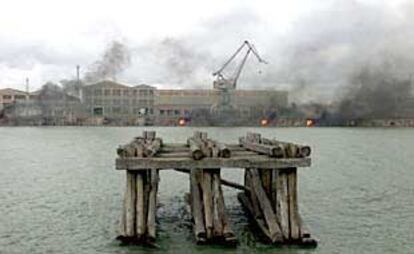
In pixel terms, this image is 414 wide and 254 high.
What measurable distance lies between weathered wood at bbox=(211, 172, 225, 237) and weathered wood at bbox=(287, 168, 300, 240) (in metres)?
1.85

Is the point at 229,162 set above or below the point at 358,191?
above

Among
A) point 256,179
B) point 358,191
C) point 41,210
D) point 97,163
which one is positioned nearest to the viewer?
point 256,179

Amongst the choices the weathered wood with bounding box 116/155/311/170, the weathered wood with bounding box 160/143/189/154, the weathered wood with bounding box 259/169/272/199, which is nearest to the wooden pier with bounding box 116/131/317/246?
the weathered wood with bounding box 116/155/311/170

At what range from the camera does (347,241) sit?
18.4 m

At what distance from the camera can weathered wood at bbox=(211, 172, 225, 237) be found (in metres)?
16.4

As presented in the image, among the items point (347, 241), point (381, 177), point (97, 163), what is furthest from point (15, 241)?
point (97, 163)

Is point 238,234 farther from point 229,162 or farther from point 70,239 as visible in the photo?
point 70,239

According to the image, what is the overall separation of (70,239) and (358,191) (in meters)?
17.3

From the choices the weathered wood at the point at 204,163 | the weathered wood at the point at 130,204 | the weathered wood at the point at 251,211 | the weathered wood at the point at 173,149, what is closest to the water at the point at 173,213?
the weathered wood at the point at 251,211

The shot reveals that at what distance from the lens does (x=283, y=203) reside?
54.9ft

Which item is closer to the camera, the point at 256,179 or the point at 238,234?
the point at 238,234

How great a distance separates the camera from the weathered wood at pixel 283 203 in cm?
1667

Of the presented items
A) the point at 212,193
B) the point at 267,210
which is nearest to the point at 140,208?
the point at 212,193

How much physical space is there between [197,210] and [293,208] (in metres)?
2.94
